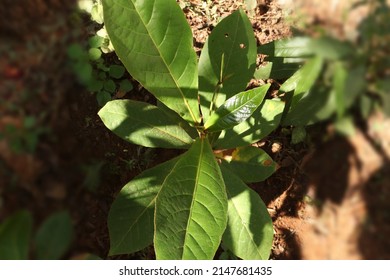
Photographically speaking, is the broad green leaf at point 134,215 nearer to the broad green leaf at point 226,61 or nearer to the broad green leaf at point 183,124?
the broad green leaf at point 183,124

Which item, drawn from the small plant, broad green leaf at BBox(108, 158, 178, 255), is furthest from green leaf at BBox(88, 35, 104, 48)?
broad green leaf at BBox(108, 158, 178, 255)

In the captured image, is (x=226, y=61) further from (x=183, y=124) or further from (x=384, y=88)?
(x=384, y=88)

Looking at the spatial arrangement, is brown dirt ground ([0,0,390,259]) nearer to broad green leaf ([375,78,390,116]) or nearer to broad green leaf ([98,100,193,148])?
broad green leaf ([375,78,390,116])

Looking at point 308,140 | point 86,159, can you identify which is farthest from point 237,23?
point 86,159

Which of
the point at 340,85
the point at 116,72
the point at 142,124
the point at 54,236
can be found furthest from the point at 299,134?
the point at 54,236

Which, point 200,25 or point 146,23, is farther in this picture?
point 200,25

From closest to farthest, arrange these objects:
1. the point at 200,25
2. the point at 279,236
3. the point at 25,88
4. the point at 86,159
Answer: the point at 25,88 → the point at 86,159 → the point at 279,236 → the point at 200,25
